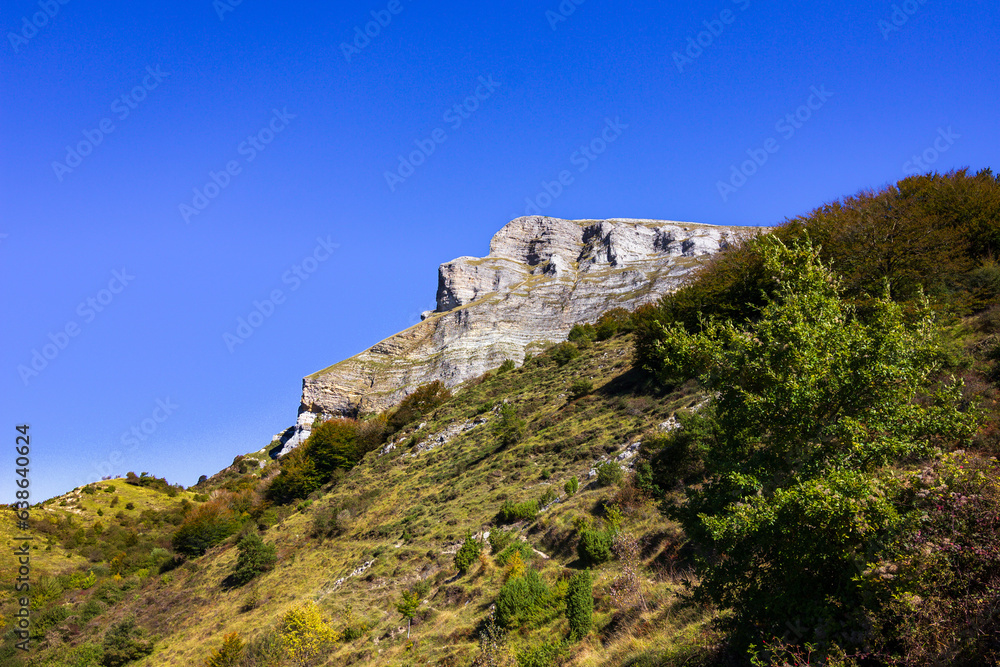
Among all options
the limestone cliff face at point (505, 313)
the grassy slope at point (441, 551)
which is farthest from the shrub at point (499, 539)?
the limestone cliff face at point (505, 313)

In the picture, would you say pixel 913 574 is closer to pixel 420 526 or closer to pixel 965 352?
pixel 965 352

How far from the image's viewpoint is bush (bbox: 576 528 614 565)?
41.6ft

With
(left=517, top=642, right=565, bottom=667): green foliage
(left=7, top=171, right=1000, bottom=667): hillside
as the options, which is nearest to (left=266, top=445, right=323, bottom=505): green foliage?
(left=7, top=171, right=1000, bottom=667): hillside

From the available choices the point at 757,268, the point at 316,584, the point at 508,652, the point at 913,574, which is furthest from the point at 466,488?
the point at 913,574

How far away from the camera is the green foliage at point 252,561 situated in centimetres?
2502

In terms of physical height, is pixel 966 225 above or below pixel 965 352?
above

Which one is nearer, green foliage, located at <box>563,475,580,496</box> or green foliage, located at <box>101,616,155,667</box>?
green foliage, located at <box>563,475,580,496</box>

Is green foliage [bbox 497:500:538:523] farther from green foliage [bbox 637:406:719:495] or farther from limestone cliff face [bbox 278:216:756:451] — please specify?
limestone cliff face [bbox 278:216:756:451]

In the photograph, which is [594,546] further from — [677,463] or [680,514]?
[680,514]

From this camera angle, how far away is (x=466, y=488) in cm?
2397

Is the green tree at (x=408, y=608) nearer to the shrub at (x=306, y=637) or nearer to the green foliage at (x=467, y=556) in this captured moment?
the green foliage at (x=467, y=556)

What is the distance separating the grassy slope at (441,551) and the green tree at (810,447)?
2810 millimetres

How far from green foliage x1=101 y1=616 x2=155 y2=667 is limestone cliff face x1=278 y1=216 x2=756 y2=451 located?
4023 centimetres

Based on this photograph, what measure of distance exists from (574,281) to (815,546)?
3137 inches
